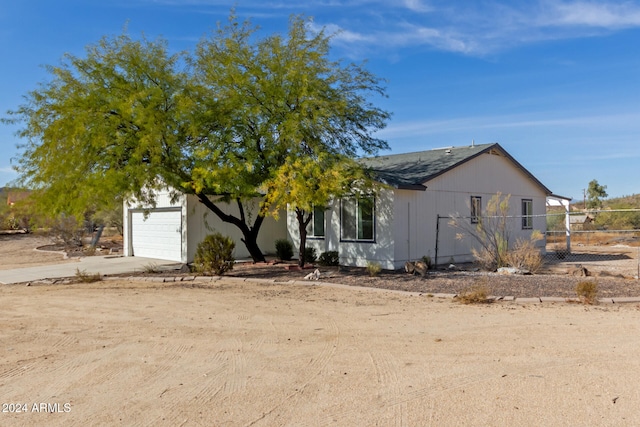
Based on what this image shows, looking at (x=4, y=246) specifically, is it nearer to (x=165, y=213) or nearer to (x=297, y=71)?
(x=165, y=213)

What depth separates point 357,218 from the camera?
1698 cm

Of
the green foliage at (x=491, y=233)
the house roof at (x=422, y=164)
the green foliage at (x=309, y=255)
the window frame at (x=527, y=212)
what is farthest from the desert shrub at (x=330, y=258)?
the window frame at (x=527, y=212)

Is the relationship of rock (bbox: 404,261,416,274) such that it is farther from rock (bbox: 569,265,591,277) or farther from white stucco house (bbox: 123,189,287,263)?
white stucco house (bbox: 123,189,287,263)

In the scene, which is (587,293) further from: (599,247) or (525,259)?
(599,247)

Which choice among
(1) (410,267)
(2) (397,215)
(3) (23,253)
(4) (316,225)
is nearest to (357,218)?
(2) (397,215)

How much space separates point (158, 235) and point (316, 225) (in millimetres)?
6671

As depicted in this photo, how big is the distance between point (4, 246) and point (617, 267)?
97.9 ft

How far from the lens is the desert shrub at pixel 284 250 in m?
18.6

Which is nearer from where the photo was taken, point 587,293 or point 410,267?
point 587,293

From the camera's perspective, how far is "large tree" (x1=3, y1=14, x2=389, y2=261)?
1336cm

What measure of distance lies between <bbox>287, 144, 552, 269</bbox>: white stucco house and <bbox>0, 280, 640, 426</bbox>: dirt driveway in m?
6.10

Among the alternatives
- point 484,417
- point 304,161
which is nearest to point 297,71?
point 304,161

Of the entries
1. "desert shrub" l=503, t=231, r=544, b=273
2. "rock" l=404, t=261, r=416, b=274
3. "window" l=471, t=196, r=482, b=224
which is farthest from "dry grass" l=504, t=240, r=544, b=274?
"window" l=471, t=196, r=482, b=224

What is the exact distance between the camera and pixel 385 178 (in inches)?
620
